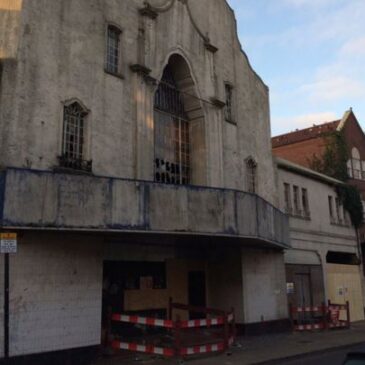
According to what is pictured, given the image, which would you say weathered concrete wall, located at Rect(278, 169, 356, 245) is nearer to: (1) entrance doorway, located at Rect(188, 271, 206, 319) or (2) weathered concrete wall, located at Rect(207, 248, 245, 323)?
(2) weathered concrete wall, located at Rect(207, 248, 245, 323)

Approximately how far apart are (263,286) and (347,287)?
33.0 ft

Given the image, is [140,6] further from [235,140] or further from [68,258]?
[68,258]

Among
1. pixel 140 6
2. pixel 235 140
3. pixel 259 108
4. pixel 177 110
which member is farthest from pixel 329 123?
pixel 140 6

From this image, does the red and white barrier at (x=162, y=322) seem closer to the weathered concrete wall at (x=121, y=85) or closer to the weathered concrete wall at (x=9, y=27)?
the weathered concrete wall at (x=121, y=85)

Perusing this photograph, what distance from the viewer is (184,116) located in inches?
779

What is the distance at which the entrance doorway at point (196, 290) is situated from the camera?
19.6m

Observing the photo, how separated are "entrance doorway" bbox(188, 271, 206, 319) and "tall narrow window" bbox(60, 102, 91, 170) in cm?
741

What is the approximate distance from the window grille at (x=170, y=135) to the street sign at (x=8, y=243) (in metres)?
6.82

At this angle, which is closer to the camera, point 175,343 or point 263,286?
point 175,343

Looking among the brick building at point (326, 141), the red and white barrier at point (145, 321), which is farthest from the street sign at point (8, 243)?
the brick building at point (326, 141)

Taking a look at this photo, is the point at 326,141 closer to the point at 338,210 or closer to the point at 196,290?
the point at 338,210

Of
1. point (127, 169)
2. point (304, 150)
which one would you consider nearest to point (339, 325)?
point (127, 169)

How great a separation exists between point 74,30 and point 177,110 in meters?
5.80

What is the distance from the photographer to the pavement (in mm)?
13516
